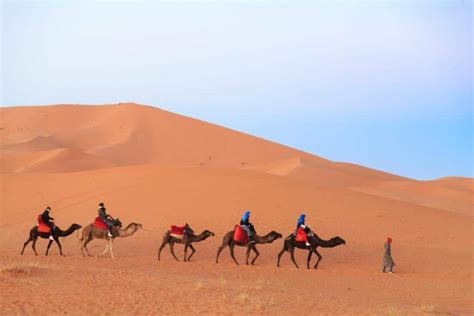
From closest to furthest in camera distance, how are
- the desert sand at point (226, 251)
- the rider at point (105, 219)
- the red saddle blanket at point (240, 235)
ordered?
the desert sand at point (226, 251) → the red saddle blanket at point (240, 235) → the rider at point (105, 219)

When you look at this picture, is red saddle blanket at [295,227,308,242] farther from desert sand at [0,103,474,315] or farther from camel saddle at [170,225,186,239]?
camel saddle at [170,225,186,239]

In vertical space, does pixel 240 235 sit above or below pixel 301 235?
below

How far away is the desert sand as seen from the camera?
16.0m

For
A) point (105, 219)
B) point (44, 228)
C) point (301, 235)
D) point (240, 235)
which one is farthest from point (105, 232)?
point (301, 235)

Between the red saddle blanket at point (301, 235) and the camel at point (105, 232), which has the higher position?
the red saddle blanket at point (301, 235)

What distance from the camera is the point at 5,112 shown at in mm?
86312

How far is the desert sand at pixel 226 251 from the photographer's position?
629 inches

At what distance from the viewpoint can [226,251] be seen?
1062 inches

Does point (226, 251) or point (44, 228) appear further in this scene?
point (226, 251)

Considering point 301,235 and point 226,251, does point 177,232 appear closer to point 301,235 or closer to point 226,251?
point 226,251

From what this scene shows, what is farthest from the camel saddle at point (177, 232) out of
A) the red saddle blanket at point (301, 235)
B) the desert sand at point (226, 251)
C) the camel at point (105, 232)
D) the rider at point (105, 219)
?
the red saddle blanket at point (301, 235)

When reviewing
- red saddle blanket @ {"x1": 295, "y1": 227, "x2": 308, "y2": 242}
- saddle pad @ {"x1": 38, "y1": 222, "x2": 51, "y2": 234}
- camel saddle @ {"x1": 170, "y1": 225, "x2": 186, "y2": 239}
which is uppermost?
red saddle blanket @ {"x1": 295, "y1": 227, "x2": 308, "y2": 242}

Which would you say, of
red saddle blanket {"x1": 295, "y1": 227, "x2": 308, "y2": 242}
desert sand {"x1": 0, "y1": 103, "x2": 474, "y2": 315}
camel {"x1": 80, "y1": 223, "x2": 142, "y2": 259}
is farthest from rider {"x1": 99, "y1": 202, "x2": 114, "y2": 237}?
red saddle blanket {"x1": 295, "y1": 227, "x2": 308, "y2": 242}

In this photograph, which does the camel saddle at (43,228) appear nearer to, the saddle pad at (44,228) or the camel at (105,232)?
the saddle pad at (44,228)
